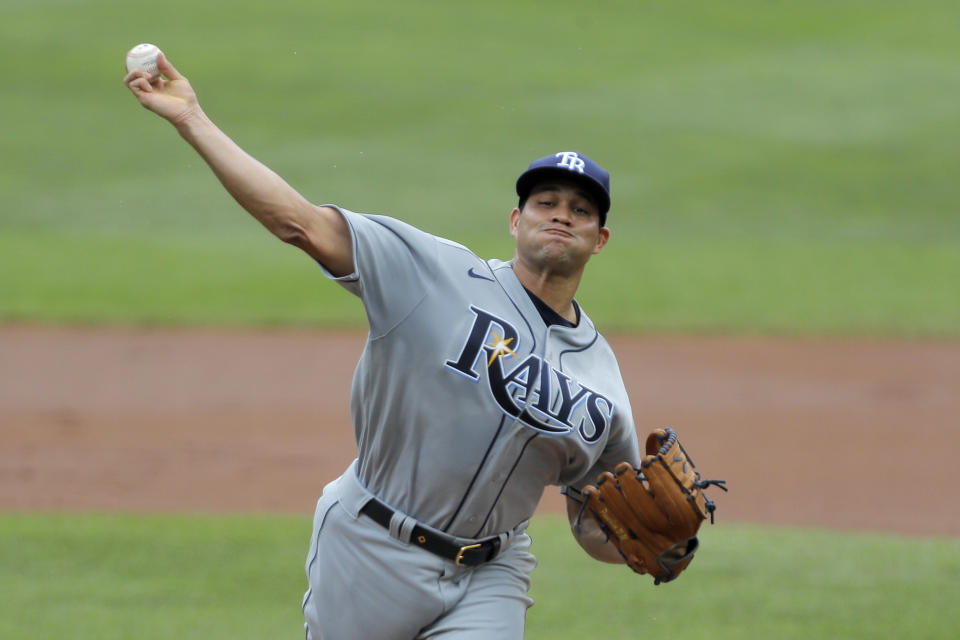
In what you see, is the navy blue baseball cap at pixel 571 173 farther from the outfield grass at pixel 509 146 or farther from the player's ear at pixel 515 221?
the outfield grass at pixel 509 146

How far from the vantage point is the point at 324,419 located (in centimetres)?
1060

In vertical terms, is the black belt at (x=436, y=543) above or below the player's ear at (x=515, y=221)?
below

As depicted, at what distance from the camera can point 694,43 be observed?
76.2 feet

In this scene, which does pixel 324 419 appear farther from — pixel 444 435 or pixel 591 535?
pixel 444 435

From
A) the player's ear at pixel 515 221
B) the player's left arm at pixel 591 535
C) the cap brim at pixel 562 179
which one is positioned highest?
the cap brim at pixel 562 179

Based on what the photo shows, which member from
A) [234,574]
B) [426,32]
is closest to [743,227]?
[426,32]

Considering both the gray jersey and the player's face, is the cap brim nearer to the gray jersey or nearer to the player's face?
the player's face

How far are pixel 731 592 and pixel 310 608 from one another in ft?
11.2

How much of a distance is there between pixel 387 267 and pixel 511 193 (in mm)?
13915

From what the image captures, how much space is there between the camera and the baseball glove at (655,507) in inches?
155

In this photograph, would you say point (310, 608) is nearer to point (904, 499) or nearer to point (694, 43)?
point (904, 499)

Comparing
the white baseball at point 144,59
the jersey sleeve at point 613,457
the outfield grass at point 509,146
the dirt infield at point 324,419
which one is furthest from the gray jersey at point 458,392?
the outfield grass at point 509,146

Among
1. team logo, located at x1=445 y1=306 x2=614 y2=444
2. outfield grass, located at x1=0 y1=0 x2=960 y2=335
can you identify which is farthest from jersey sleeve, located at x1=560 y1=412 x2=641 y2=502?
outfield grass, located at x1=0 y1=0 x2=960 y2=335

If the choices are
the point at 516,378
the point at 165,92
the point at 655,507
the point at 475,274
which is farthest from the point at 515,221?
the point at 165,92
